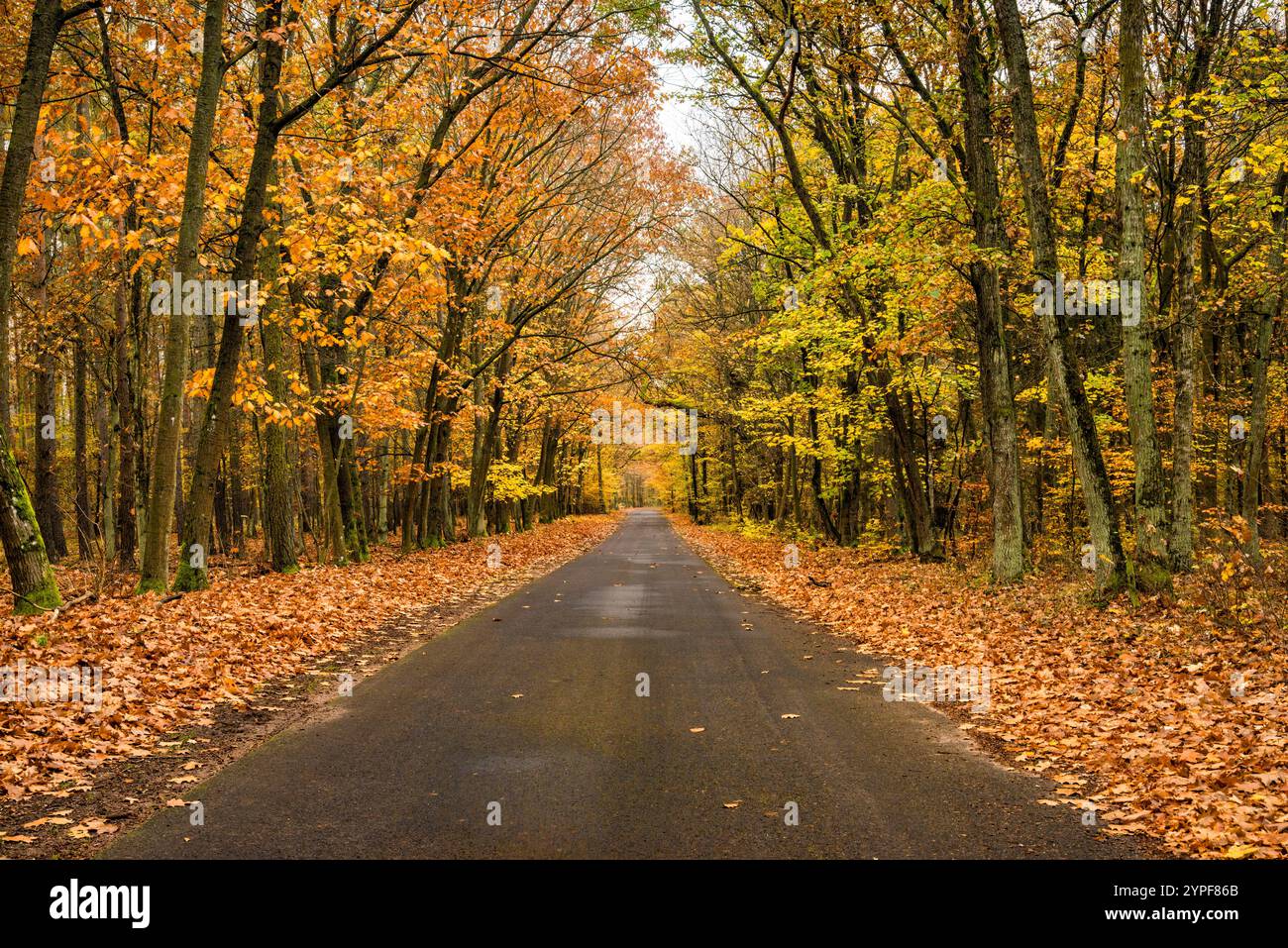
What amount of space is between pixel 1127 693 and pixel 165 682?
9.10 meters

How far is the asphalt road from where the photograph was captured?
4.60 m

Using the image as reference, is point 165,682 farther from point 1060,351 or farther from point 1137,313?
point 1137,313

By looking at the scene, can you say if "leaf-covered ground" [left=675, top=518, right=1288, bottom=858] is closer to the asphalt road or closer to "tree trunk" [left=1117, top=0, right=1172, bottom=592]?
the asphalt road

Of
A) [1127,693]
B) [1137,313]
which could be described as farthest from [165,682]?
[1137,313]

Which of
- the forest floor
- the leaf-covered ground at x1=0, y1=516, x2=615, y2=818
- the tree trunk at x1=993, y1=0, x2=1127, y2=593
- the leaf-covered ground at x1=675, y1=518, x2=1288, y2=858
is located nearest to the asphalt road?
the forest floor

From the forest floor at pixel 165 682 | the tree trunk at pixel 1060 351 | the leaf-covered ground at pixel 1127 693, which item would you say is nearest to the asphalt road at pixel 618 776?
the forest floor at pixel 165 682

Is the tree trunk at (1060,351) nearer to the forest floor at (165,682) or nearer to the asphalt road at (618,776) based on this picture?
the asphalt road at (618,776)

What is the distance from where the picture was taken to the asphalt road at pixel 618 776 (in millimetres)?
4602

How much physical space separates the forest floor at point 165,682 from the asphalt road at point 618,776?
43 centimetres

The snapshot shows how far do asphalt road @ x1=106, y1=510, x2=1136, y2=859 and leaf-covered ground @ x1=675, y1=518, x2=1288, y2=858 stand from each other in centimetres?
58

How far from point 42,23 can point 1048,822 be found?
13034 mm

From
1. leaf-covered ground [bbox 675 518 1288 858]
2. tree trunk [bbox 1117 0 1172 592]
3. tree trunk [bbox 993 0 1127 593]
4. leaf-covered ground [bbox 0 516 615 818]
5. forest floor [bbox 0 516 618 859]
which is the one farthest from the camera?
tree trunk [bbox 993 0 1127 593]

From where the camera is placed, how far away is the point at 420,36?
41.9ft
